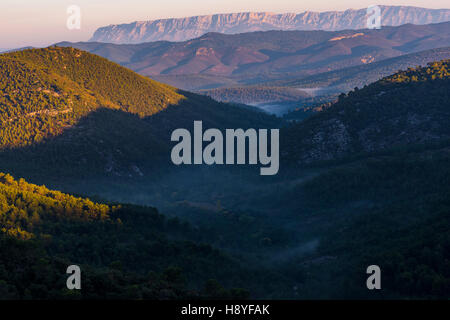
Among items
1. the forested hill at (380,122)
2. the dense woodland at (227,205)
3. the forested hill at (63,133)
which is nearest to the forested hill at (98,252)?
the dense woodland at (227,205)

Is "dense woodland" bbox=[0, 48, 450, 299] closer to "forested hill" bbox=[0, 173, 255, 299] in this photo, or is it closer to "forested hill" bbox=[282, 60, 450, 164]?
"forested hill" bbox=[0, 173, 255, 299]

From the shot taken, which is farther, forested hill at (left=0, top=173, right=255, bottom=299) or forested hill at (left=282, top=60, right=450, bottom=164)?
forested hill at (left=282, top=60, right=450, bottom=164)

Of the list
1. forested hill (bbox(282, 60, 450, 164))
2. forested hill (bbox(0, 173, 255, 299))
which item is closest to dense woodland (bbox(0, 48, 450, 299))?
forested hill (bbox(0, 173, 255, 299))

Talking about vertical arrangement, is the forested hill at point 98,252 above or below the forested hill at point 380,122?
below

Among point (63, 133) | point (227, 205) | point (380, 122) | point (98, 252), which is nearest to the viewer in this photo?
point (98, 252)

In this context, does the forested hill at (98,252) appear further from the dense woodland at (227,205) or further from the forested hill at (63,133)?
the forested hill at (63,133)

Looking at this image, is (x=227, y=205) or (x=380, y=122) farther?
(x=380, y=122)

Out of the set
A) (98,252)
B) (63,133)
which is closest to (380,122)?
(63,133)

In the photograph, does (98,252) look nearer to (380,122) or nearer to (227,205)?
(227,205)
